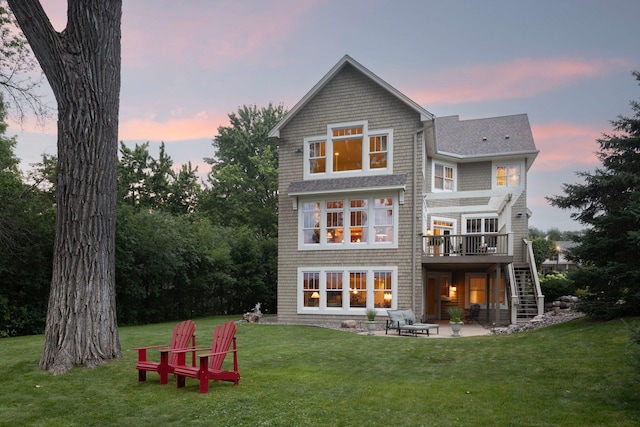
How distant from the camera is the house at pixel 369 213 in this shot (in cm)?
1745

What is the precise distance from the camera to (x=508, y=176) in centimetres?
2212

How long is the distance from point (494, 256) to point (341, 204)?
602 cm

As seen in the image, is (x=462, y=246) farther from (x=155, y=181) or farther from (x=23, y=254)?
(x=155, y=181)

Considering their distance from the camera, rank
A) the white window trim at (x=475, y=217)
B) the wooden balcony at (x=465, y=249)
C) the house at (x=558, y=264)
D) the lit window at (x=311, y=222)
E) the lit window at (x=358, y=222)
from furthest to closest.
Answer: the house at (x=558, y=264) < the white window trim at (x=475, y=217) < the lit window at (x=311, y=222) < the lit window at (x=358, y=222) < the wooden balcony at (x=465, y=249)

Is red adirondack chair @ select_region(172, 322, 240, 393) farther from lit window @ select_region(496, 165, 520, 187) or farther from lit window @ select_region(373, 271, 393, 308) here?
lit window @ select_region(496, 165, 520, 187)

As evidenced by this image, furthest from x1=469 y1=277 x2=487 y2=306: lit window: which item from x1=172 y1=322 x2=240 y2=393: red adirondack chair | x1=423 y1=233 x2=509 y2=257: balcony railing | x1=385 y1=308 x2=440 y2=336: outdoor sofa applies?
x1=172 y1=322 x2=240 y2=393: red adirondack chair

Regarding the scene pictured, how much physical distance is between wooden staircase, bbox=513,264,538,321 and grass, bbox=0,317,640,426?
7349 millimetres

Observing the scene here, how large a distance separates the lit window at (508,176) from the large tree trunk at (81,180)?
18.3m

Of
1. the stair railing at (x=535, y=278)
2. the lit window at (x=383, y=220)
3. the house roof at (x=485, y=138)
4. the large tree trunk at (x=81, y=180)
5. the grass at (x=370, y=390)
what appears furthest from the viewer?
the house roof at (x=485, y=138)

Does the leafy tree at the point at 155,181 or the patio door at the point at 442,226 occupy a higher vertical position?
the leafy tree at the point at 155,181

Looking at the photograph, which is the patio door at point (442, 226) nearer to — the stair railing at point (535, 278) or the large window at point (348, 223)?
the stair railing at point (535, 278)

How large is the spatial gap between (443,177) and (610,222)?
1116 centimetres

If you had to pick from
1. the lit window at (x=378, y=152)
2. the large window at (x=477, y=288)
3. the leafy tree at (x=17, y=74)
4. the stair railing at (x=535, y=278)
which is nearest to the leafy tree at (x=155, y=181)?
the leafy tree at (x=17, y=74)

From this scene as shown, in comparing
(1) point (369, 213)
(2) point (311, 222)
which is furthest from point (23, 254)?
(1) point (369, 213)
